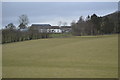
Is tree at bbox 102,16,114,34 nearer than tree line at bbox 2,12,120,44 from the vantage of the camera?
No

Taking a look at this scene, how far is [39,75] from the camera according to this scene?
15.1 ft

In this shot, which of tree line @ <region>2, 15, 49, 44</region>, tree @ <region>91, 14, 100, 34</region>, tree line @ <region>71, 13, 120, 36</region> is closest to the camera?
tree line @ <region>2, 15, 49, 44</region>

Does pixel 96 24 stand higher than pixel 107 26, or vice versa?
pixel 96 24

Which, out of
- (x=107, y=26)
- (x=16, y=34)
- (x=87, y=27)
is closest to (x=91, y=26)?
(x=87, y=27)

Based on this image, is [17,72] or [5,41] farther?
[5,41]

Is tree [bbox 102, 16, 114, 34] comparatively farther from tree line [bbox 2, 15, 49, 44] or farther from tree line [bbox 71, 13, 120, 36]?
tree line [bbox 2, 15, 49, 44]

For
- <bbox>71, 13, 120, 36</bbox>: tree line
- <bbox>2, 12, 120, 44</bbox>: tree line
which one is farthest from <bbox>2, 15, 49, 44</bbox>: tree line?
<bbox>71, 13, 120, 36</bbox>: tree line

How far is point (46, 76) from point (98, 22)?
31448 mm

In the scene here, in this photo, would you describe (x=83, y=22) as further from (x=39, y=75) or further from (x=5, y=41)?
(x=39, y=75)

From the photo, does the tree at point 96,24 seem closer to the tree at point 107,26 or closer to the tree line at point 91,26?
the tree line at point 91,26

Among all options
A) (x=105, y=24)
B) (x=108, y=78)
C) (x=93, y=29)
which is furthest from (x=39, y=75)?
(x=93, y=29)

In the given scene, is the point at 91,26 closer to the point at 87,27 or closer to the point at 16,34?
the point at 87,27

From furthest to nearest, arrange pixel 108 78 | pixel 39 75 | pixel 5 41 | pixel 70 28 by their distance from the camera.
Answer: pixel 70 28, pixel 5 41, pixel 39 75, pixel 108 78

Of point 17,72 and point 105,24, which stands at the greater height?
point 105,24
